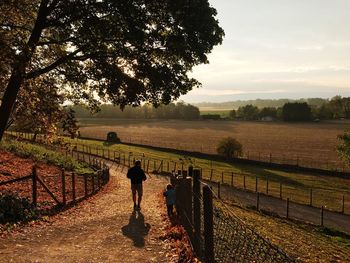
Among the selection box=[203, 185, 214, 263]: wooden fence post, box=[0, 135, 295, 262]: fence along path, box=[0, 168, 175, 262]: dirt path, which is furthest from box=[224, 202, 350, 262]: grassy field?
box=[203, 185, 214, 263]: wooden fence post

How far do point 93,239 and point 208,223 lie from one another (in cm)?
534

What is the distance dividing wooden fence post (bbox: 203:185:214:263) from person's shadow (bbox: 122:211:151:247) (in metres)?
3.82

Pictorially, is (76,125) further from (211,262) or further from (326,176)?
(326,176)

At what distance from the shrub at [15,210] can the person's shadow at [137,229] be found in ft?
10.9

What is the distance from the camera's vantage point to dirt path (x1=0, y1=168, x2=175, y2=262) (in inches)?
413

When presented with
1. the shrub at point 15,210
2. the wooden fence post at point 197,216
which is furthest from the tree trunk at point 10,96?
the wooden fence post at point 197,216

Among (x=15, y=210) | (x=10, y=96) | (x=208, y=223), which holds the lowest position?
(x=15, y=210)

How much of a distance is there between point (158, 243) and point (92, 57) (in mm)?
8737

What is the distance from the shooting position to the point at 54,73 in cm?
1869

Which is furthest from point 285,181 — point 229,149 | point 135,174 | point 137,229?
point 137,229

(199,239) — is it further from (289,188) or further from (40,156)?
(289,188)

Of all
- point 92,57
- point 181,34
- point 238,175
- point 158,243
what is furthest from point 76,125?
point 238,175

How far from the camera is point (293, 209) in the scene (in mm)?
29516

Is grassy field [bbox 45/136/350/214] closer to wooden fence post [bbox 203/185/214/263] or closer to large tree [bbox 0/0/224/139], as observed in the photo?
large tree [bbox 0/0/224/139]
